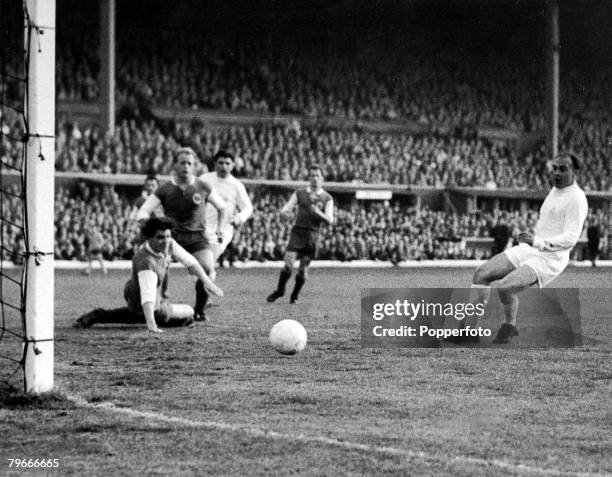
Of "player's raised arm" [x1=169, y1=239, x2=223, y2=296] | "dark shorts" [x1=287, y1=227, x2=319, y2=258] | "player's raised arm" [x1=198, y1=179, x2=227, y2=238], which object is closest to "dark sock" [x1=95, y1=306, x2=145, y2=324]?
"player's raised arm" [x1=169, y1=239, x2=223, y2=296]

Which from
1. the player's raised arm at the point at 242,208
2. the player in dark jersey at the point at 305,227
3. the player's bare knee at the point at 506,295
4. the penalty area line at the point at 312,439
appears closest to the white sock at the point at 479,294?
the player's bare knee at the point at 506,295

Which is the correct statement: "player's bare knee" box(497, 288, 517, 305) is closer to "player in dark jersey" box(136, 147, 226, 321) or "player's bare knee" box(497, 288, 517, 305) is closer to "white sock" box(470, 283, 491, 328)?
"white sock" box(470, 283, 491, 328)

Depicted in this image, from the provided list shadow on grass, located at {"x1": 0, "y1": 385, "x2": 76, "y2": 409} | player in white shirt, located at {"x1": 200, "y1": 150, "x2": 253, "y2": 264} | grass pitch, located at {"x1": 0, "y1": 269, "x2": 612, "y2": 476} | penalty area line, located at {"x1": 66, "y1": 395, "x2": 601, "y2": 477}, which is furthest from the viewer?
player in white shirt, located at {"x1": 200, "y1": 150, "x2": 253, "y2": 264}

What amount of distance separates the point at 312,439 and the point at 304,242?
9.59 m

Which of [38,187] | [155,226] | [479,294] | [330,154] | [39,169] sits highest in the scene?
[330,154]

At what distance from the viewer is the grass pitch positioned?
440 centimetres

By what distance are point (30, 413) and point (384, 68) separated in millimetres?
35938

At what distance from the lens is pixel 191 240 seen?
1109cm

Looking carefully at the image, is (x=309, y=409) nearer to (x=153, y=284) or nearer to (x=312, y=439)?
(x=312, y=439)

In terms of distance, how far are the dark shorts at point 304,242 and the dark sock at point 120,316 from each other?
446cm

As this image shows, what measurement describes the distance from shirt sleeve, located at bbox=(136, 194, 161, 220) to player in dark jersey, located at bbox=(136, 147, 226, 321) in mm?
14

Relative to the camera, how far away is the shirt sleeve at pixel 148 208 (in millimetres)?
10203

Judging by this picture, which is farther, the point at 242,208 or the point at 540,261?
the point at 242,208

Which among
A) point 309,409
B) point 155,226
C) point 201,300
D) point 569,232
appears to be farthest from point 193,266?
point 309,409
